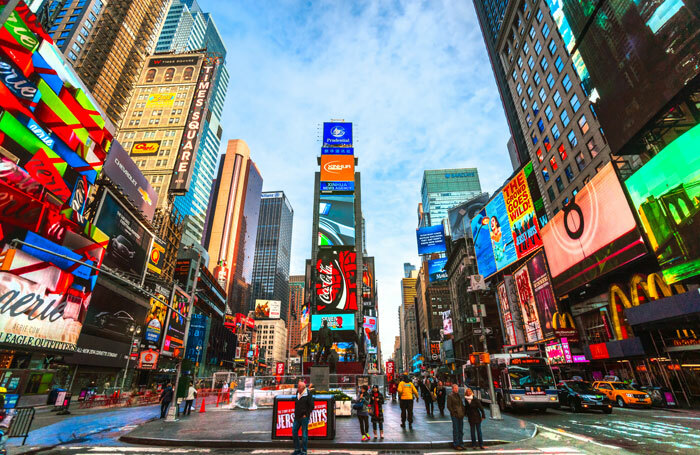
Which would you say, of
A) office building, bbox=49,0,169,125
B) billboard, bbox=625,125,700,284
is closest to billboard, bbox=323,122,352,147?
billboard, bbox=625,125,700,284

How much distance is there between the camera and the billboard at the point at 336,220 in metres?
66.1

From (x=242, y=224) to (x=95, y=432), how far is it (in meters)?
190

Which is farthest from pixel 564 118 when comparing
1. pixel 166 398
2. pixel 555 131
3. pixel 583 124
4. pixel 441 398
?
pixel 166 398

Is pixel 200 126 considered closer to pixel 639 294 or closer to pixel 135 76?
pixel 135 76

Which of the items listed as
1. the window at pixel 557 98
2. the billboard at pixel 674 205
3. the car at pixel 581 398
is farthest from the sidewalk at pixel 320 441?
the window at pixel 557 98

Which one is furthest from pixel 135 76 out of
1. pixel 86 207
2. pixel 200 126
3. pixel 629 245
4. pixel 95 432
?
pixel 629 245

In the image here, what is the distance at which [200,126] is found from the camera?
68.1m

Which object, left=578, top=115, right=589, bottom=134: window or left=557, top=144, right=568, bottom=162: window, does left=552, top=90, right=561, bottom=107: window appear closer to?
left=557, top=144, right=568, bottom=162: window

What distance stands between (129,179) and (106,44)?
59724mm

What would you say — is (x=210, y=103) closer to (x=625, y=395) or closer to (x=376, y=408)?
(x=376, y=408)

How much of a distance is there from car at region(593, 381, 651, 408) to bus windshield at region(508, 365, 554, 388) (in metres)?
6.36

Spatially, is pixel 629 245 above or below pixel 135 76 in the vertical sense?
below

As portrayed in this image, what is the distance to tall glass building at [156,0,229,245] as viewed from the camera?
12588cm

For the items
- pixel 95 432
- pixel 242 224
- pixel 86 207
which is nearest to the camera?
pixel 95 432
